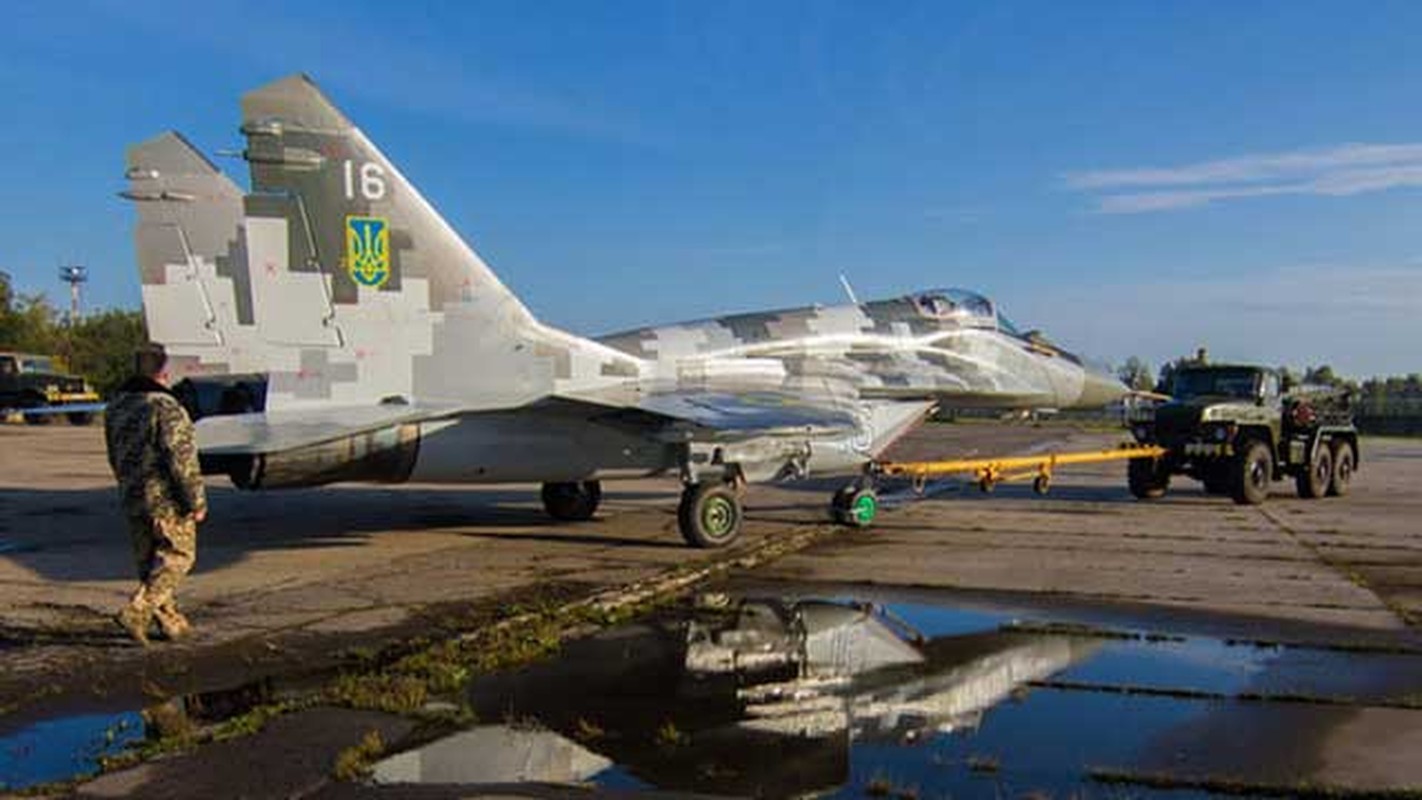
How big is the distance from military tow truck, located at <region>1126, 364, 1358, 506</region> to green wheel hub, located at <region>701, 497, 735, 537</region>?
31.6 ft

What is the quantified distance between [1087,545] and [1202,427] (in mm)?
6289

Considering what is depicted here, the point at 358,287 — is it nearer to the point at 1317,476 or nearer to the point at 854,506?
the point at 854,506

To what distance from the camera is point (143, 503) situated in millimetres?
7320

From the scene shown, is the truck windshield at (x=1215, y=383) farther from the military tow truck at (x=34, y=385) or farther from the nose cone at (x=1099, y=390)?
the military tow truck at (x=34, y=385)

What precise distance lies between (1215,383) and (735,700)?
629 inches

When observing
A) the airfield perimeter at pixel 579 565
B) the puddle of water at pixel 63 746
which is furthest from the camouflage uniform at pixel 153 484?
the puddle of water at pixel 63 746

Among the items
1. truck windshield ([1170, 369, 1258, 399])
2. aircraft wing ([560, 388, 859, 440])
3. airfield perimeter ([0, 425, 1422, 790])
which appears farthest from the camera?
truck windshield ([1170, 369, 1258, 399])

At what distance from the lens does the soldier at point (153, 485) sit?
730 cm

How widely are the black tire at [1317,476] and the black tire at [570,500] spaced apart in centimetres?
1316

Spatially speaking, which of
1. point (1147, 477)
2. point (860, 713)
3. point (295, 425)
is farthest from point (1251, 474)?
point (295, 425)

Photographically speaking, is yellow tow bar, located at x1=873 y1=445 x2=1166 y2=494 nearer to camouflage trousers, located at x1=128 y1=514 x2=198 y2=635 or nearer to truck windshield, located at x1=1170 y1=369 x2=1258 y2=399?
truck windshield, located at x1=1170 y1=369 x2=1258 y2=399

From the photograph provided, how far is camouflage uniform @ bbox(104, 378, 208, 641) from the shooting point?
24.0 ft

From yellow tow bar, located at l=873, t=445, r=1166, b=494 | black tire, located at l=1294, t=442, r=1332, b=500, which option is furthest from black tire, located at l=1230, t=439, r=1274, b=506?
yellow tow bar, located at l=873, t=445, r=1166, b=494

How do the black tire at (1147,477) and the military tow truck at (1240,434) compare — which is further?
the black tire at (1147,477)
